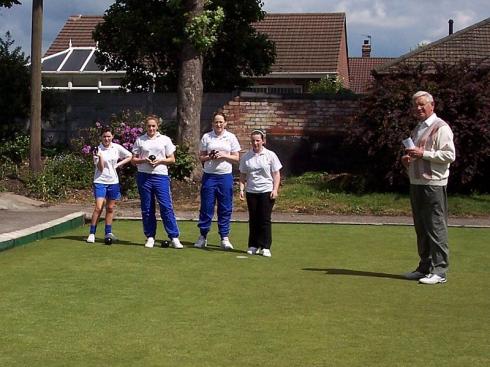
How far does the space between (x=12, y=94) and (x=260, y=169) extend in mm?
11757

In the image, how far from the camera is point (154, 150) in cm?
1091

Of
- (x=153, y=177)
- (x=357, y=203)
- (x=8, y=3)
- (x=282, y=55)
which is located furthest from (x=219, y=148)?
(x=282, y=55)

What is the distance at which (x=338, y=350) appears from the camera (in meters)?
5.50

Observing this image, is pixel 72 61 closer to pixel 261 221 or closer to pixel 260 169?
pixel 260 169

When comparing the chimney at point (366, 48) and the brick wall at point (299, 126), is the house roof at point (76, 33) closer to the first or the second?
the brick wall at point (299, 126)

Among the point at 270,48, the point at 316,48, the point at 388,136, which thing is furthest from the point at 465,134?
the point at 316,48

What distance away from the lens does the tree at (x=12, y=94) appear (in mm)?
20516

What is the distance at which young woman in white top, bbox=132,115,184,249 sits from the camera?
35.8ft

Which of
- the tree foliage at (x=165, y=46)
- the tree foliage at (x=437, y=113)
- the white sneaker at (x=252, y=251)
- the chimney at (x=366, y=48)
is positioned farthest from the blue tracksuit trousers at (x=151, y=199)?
the chimney at (x=366, y=48)

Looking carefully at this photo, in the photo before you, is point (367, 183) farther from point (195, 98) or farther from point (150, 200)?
point (150, 200)

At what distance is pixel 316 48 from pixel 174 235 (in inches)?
1161

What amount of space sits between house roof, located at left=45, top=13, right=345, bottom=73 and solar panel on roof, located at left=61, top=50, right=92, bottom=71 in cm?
139

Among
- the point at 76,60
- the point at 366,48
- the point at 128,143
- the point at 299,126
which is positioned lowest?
the point at 128,143

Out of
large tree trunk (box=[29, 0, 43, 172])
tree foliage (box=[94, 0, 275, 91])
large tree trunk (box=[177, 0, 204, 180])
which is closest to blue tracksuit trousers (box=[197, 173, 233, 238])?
large tree trunk (box=[177, 0, 204, 180])
